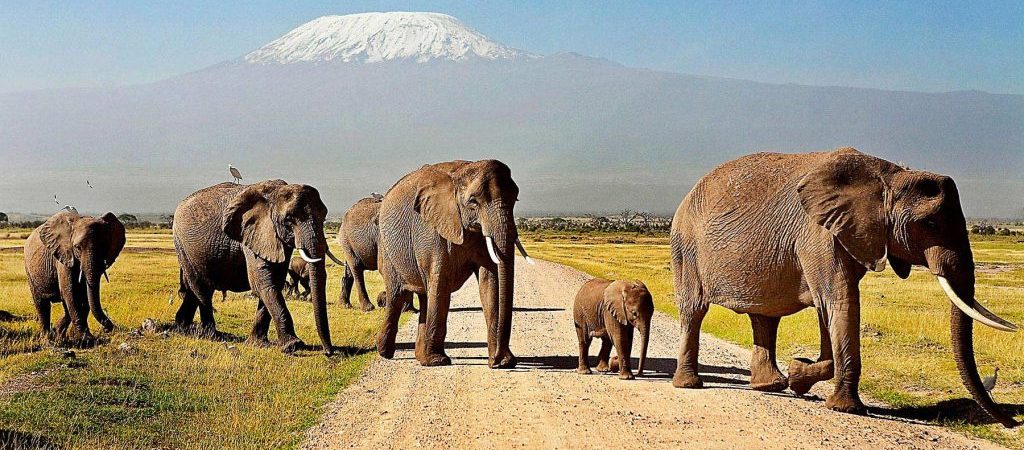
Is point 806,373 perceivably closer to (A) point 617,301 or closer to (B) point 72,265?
(A) point 617,301

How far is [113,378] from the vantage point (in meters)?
15.0

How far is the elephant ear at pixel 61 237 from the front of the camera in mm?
20016

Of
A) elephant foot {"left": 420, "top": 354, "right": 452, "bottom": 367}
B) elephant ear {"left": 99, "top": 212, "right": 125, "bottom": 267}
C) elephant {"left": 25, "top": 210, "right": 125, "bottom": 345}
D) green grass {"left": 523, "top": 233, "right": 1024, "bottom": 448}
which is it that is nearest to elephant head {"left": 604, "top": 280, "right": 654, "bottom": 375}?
elephant foot {"left": 420, "top": 354, "right": 452, "bottom": 367}

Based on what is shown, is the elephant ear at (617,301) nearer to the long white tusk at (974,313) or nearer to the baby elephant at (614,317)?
the baby elephant at (614,317)

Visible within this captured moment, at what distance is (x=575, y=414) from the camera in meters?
12.2

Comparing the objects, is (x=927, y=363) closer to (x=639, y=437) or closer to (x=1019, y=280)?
(x=639, y=437)

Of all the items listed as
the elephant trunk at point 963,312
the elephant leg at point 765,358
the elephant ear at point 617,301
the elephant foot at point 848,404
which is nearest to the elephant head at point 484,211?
the elephant ear at point 617,301

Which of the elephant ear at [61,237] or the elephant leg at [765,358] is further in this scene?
the elephant ear at [61,237]

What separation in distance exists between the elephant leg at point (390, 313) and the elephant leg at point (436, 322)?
3.34 ft

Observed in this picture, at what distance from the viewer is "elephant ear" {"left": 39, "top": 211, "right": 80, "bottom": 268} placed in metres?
20.0

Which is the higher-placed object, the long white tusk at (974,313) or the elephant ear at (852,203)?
the elephant ear at (852,203)

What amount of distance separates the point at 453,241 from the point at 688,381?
4406 mm

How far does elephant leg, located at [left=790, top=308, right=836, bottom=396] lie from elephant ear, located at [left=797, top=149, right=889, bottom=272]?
1.37 meters

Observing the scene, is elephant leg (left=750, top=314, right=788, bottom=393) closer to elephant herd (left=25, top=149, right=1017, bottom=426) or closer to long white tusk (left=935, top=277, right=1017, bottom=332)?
elephant herd (left=25, top=149, right=1017, bottom=426)
